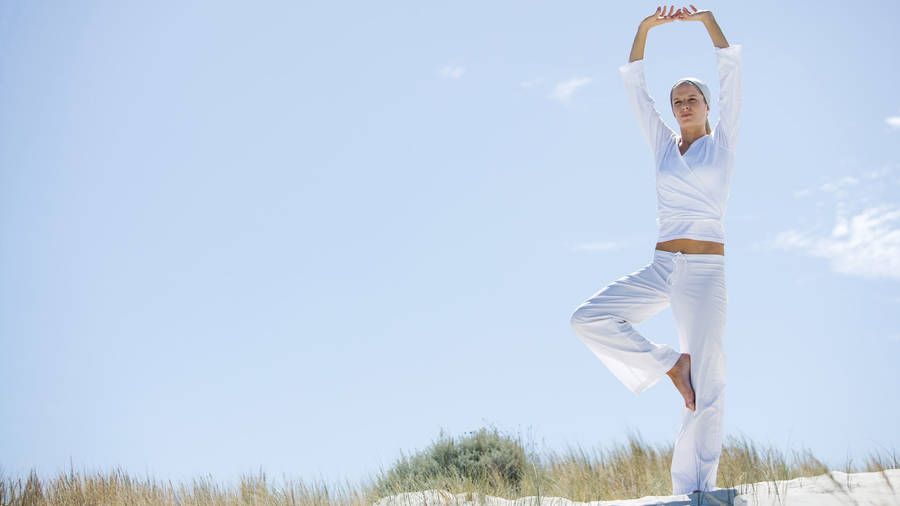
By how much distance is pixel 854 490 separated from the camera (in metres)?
4.48

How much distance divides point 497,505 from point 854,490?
2.12 meters

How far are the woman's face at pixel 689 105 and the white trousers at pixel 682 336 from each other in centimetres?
93

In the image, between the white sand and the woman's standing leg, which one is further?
the woman's standing leg

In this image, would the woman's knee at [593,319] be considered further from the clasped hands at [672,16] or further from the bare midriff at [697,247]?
the clasped hands at [672,16]

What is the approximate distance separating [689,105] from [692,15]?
0.72 m

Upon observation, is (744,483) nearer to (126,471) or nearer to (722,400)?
(722,400)

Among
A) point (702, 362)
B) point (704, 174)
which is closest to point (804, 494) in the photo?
point (702, 362)

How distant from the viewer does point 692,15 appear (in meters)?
5.57

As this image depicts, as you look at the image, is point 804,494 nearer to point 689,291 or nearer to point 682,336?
point 682,336

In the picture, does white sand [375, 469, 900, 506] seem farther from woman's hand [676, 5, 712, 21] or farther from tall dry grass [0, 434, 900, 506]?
woman's hand [676, 5, 712, 21]

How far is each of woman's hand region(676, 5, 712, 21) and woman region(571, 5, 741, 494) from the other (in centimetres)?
7

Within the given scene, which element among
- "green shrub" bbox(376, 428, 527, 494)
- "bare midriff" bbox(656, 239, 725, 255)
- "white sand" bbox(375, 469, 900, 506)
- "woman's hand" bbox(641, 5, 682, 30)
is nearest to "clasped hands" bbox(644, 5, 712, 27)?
"woman's hand" bbox(641, 5, 682, 30)

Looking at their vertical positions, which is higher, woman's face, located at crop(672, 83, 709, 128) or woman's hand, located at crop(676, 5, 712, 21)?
woman's hand, located at crop(676, 5, 712, 21)

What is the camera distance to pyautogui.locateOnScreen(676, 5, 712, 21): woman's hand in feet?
18.2
